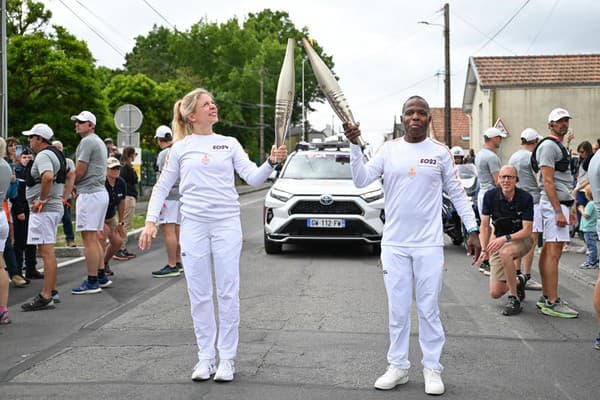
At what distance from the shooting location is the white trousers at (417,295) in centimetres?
497

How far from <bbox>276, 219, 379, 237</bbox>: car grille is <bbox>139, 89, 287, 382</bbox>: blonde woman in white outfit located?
672 cm

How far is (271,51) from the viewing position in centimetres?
6612

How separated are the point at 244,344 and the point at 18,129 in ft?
85.1

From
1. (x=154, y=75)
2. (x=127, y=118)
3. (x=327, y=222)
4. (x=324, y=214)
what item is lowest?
(x=327, y=222)

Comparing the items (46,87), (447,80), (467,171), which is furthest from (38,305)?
(447,80)

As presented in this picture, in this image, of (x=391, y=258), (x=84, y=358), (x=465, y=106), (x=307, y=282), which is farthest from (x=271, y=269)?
(x=465, y=106)

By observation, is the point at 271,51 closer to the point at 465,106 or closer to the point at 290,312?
the point at 465,106

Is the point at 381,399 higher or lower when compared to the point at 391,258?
lower

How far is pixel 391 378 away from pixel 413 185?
1.27 m

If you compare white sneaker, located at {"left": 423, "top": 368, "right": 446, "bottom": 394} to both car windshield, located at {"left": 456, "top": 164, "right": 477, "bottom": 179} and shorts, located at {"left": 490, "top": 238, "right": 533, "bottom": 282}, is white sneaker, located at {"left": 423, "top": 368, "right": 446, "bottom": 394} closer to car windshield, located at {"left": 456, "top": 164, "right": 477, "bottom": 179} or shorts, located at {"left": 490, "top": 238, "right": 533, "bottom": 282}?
shorts, located at {"left": 490, "top": 238, "right": 533, "bottom": 282}

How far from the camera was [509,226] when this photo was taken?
782 centimetres

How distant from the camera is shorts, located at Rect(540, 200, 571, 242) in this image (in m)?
7.54

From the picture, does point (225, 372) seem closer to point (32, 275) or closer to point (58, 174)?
point (58, 174)

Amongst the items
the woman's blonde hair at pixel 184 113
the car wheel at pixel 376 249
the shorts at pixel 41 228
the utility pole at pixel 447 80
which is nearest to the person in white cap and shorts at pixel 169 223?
the shorts at pixel 41 228
